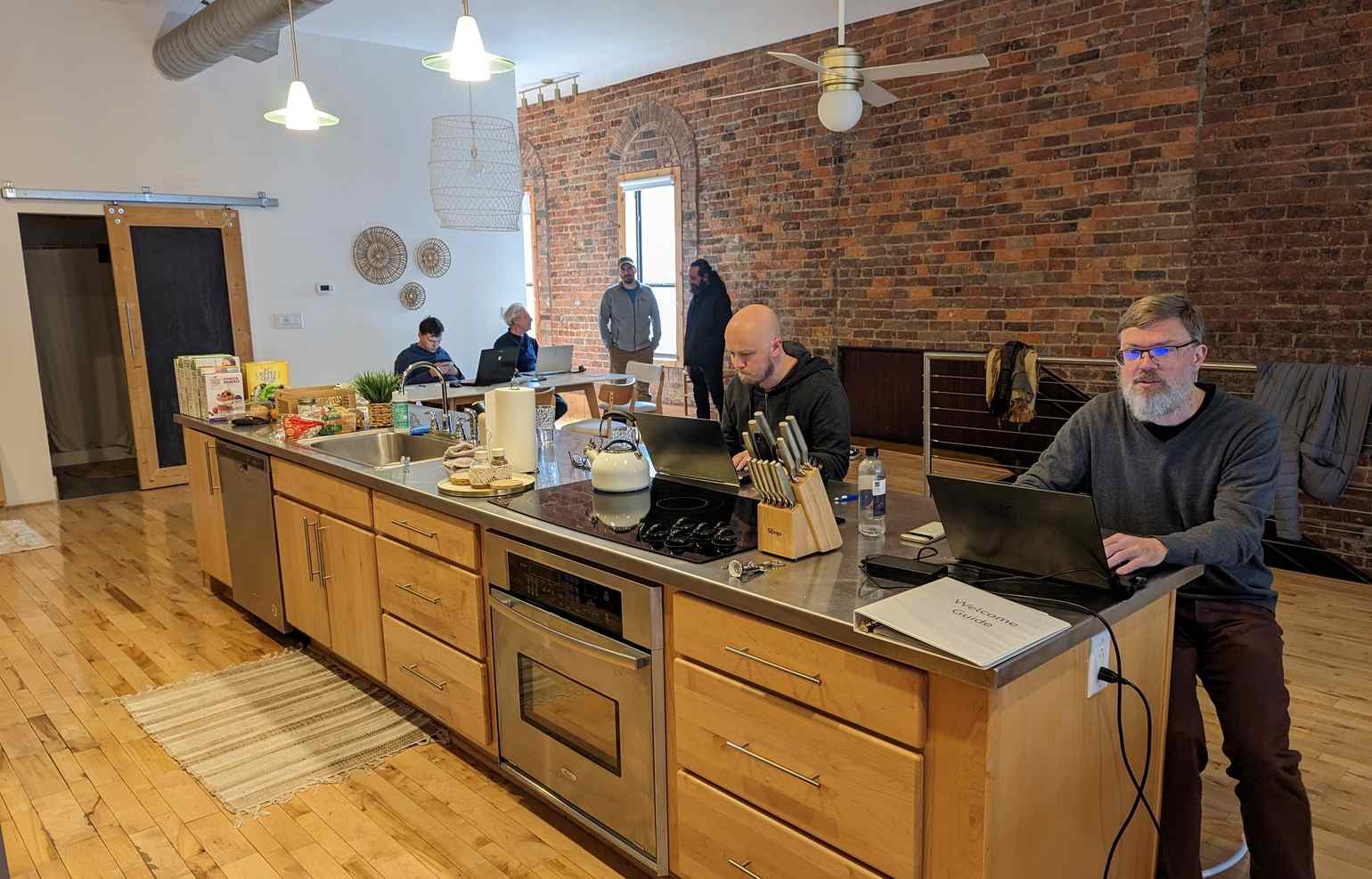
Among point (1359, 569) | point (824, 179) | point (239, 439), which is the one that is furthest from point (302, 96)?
point (1359, 569)

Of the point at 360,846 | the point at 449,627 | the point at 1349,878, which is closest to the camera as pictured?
the point at 1349,878

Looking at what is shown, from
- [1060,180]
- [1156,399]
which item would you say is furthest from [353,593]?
[1060,180]

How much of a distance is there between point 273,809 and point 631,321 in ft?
19.8

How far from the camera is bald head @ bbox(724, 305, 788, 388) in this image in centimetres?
276

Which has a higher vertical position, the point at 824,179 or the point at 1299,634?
the point at 824,179

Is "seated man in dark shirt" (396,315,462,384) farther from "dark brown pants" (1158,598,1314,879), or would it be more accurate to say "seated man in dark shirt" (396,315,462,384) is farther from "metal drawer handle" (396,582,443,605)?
"dark brown pants" (1158,598,1314,879)

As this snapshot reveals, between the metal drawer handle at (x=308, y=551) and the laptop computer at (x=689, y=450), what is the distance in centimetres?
137

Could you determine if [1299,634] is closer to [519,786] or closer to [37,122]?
[519,786]

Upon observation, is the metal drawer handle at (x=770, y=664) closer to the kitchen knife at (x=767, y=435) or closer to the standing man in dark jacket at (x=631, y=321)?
the kitchen knife at (x=767, y=435)

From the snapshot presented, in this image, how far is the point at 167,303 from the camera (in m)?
6.57

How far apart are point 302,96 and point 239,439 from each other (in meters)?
1.46

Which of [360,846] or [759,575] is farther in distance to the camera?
[360,846]

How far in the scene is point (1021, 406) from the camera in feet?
15.6

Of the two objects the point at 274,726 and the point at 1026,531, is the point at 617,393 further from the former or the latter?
the point at 1026,531
